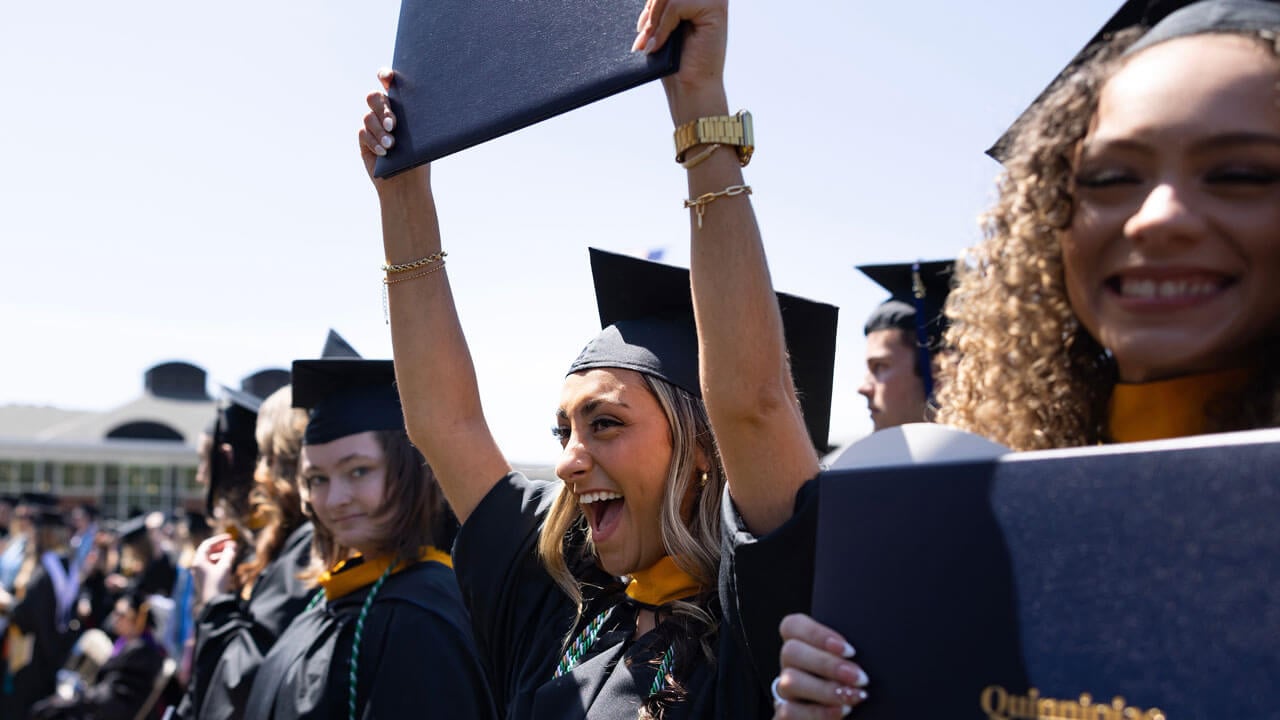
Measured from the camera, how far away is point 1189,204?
1.21m

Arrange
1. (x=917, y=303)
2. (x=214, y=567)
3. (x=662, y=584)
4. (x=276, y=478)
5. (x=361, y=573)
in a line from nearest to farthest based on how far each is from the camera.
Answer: (x=662, y=584), (x=361, y=573), (x=917, y=303), (x=276, y=478), (x=214, y=567)

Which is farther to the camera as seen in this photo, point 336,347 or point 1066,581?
point 336,347

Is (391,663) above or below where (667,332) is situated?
below

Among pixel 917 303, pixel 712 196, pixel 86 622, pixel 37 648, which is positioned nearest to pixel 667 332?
pixel 712 196

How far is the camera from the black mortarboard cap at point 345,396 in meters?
4.06

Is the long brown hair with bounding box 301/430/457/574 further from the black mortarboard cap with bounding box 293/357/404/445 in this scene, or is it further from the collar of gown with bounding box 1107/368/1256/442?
the collar of gown with bounding box 1107/368/1256/442

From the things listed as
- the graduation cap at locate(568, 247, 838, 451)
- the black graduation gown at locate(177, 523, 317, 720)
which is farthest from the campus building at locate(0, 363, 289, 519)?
the graduation cap at locate(568, 247, 838, 451)

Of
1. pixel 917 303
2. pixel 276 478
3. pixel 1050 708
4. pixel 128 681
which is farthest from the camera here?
pixel 128 681

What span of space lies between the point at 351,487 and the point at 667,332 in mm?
1875

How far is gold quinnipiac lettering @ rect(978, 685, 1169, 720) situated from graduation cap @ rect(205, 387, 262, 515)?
5.34 m

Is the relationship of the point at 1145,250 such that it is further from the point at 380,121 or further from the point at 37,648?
the point at 37,648

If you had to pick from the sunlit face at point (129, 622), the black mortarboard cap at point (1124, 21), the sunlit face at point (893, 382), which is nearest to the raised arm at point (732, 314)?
the black mortarboard cap at point (1124, 21)

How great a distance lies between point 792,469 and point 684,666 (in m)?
0.63

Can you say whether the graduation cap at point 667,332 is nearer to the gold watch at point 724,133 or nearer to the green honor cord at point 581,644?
the green honor cord at point 581,644
